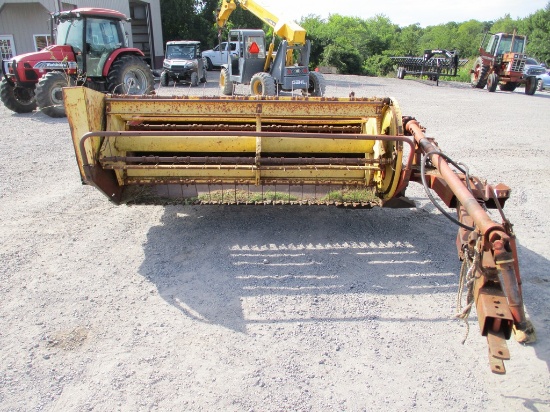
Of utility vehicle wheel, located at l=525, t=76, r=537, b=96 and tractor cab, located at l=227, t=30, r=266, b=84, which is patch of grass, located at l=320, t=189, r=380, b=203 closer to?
tractor cab, located at l=227, t=30, r=266, b=84

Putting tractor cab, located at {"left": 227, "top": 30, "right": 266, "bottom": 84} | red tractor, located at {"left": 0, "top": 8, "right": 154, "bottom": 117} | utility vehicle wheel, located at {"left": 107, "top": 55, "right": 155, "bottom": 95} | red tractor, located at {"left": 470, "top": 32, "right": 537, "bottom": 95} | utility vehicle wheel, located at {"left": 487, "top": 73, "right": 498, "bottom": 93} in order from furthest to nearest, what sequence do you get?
utility vehicle wheel, located at {"left": 487, "top": 73, "right": 498, "bottom": 93}
red tractor, located at {"left": 470, "top": 32, "right": 537, "bottom": 95}
tractor cab, located at {"left": 227, "top": 30, "right": 266, "bottom": 84}
utility vehicle wheel, located at {"left": 107, "top": 55, "right": 155, "bottom": 95}
red tractor, located at {"left": 0, "top": 8, "right": 154, "bottom": 117}

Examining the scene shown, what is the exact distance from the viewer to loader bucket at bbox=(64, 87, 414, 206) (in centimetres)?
397

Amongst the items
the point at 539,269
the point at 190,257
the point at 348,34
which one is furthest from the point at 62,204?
the point at 348,34

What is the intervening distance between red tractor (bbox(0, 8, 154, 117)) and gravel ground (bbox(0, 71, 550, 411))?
5.76 m

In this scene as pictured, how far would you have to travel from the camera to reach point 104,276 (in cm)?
353

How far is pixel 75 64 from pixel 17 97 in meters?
1.62

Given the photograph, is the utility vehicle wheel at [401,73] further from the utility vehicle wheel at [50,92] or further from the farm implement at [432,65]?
the utility vehicle wheel at [50,92]

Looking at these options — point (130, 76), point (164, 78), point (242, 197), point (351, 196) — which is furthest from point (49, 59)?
point (351, 196)

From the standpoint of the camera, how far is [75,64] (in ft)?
35.2

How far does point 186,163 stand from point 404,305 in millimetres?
2325

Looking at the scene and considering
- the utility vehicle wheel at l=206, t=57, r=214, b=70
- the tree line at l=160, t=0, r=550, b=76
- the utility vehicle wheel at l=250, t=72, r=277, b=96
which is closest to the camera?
the utility vehicle wheel at l=250, t=72, r=277, b=96

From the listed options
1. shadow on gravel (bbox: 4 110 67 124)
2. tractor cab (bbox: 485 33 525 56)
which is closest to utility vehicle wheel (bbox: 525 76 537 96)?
tractor cab (bbox: 485 33 525 56)

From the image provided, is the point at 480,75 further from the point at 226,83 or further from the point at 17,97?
the point at 17,97

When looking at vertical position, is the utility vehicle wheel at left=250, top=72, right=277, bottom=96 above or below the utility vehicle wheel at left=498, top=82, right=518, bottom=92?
above
